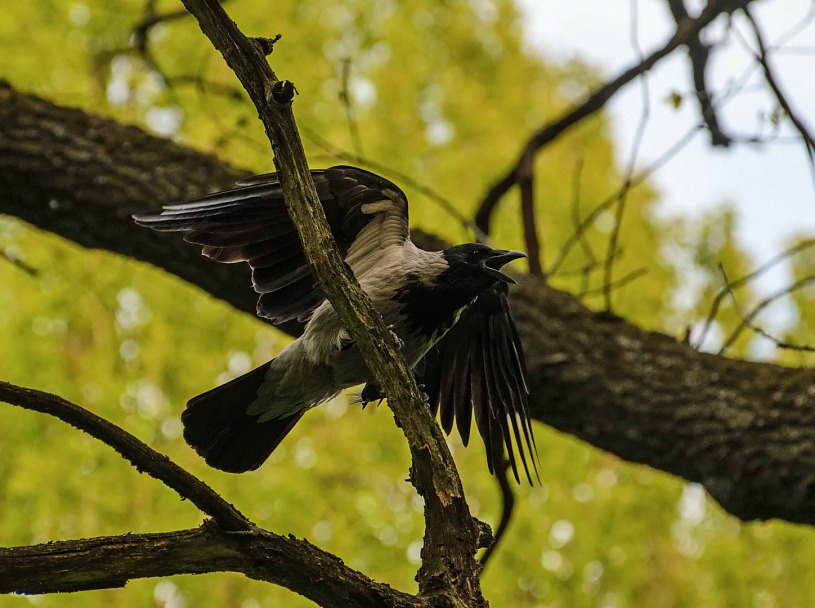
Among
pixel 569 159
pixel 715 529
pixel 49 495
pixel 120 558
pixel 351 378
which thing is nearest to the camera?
pixel 120 558

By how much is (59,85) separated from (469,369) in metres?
4.81

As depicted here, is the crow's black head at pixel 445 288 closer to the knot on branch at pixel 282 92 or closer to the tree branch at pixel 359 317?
the tree branch at pixel 359 317

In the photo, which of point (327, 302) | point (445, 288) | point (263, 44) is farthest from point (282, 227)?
point (263, 44)

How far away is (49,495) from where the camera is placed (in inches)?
247

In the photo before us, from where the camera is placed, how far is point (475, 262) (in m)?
4.01

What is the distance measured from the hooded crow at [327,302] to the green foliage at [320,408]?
6.06ft

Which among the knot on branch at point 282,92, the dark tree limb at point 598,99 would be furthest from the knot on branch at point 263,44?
the dark tree limb at point 598,99

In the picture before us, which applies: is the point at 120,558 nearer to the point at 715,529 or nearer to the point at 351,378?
the point at 351,378

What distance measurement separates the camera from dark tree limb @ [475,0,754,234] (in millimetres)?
5176

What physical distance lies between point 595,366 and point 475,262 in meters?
0.82

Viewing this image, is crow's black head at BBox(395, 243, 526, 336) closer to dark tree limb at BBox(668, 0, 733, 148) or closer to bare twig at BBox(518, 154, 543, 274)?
bare twig at BBox(518, 154, 543, 274)

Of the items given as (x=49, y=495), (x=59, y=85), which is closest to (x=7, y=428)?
(x=49, y=495)

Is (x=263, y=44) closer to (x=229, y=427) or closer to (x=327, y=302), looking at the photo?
(x=327, y=302)

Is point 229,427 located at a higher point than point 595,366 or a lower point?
lower
